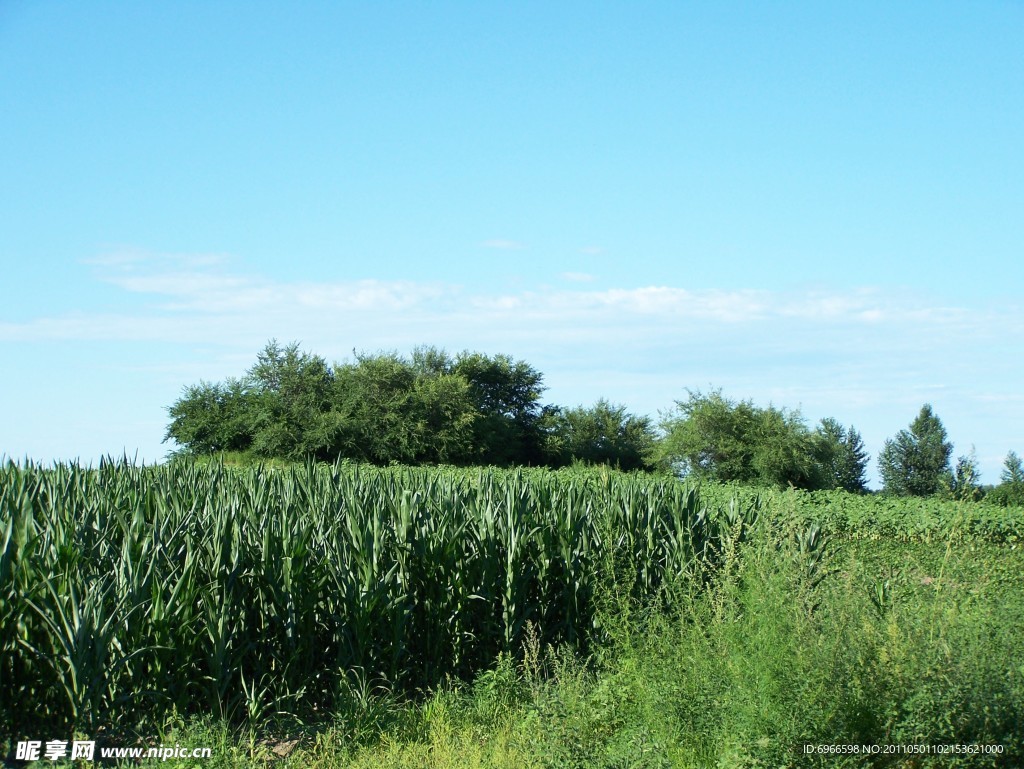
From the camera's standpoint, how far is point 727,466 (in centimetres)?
2775

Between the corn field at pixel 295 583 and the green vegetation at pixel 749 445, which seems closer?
the corn field at pixel 295 583

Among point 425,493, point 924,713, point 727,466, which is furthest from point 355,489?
point 727,466

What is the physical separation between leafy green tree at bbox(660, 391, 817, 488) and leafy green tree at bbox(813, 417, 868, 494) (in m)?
0.61

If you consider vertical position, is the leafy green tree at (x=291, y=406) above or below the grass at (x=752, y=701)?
above

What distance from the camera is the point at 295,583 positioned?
18.9 ft

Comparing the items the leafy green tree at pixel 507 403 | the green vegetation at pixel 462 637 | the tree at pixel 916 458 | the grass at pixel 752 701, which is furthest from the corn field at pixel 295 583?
the tree at pixel 916 458

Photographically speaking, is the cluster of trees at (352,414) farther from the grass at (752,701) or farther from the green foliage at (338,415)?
the grass at (752,701)

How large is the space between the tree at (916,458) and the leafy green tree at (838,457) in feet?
4.03

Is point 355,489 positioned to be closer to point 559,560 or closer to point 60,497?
point 559,560

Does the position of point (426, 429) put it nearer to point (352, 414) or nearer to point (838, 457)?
point (352, 414)

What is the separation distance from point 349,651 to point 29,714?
2021mm

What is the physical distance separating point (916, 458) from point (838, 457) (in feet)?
19.1

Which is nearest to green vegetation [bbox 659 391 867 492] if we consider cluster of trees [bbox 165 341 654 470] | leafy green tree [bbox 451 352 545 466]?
cluster of trees [bbox 165 341 654 470]

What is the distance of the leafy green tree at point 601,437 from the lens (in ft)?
116
